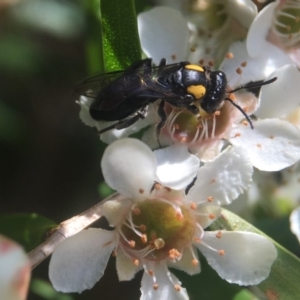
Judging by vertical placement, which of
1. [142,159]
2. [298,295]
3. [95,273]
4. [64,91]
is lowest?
[64,91]

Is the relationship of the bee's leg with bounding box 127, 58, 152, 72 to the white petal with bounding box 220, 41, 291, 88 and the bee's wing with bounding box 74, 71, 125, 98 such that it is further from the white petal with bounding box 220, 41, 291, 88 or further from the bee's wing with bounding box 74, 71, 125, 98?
the white petal with bounding box 220, 41, 291, 88

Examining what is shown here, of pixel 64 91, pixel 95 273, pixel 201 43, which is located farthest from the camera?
pixel 64 91

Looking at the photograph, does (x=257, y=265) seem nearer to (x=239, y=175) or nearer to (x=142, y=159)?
(x=239, y=175)

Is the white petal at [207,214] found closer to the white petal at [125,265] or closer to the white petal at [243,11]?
the white petal at [125,265]

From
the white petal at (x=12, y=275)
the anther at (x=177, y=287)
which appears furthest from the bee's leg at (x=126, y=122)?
the white petal at (x=12, y=275)

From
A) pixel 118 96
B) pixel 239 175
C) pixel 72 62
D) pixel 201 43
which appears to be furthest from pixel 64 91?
pixel 239 175

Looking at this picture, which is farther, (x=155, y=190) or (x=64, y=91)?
(x=64, y=91)
